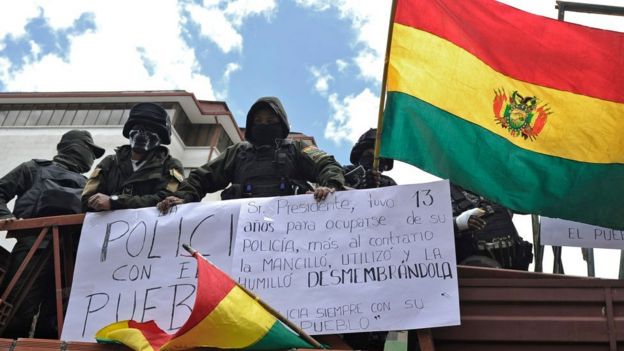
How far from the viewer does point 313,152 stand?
15.4ft

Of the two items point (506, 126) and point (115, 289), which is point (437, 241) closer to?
point (506, 126)

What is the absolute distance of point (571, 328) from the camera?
3240 millimetres

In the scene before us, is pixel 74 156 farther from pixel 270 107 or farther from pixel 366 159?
pixel 366 159

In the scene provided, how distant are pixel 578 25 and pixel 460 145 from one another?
1.36 meters

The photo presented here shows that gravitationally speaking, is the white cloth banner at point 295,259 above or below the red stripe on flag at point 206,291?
above

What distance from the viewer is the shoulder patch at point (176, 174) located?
16.0 ft

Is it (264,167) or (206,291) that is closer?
(206,291)

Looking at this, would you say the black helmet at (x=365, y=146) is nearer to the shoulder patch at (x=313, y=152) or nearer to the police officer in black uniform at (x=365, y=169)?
the police officer in black uniform at (x=365, y=169)

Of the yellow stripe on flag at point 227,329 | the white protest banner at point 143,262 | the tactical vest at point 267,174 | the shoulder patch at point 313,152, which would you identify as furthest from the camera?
the shoulder patch at point 313,152

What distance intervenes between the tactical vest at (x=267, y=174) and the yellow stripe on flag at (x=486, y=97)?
0.98 metres

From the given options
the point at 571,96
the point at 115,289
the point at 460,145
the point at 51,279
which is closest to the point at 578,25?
the point at 571,96

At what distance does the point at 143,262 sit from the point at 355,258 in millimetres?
1381

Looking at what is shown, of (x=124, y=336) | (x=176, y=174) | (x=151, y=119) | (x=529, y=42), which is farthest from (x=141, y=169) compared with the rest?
(x=529, y=42)

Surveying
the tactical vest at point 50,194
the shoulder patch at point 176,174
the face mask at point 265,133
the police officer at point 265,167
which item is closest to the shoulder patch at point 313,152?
the police officer at point 265,167
